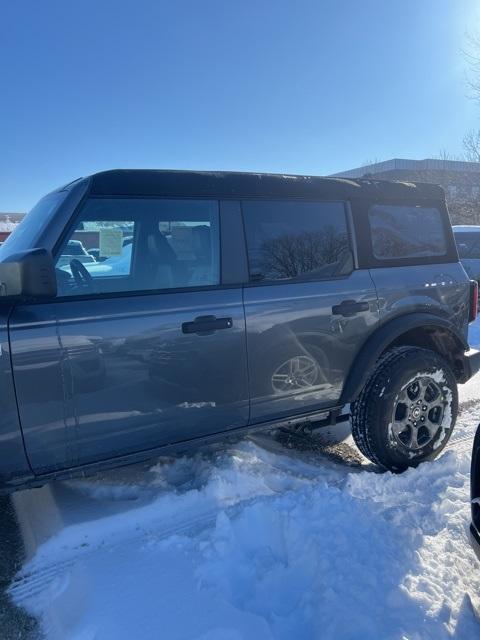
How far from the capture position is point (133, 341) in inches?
96.1

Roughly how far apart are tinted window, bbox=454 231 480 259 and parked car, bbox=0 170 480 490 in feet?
29.4

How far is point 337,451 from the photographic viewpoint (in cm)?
379

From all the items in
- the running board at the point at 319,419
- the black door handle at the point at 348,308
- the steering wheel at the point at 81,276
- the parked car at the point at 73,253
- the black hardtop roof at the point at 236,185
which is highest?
the black hardtop roof at the point at 236,185

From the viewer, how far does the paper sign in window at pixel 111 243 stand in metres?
2.73

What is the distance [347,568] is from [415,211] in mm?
2583

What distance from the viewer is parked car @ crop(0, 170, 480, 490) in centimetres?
229

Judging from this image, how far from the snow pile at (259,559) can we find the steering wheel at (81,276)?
135 cm

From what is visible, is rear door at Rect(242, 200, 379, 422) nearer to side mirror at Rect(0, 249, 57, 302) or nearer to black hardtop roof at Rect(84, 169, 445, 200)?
black hardtop roof at Rect(84, 169, 445, 200)

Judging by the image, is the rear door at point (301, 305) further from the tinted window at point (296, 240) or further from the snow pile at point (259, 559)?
the snow pile at point (259, 559)

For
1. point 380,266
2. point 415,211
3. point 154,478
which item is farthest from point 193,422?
point 415,211

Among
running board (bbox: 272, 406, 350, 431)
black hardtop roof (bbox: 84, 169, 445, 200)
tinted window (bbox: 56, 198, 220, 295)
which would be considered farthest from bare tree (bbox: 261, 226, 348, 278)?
running board (bbox: 272, 406, 350, 431)

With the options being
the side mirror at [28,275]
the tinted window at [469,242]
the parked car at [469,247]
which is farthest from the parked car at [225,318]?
the tinted window at [469,242]

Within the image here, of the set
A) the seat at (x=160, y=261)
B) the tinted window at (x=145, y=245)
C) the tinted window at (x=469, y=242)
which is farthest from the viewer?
the tinted window at (x=469, y=242)

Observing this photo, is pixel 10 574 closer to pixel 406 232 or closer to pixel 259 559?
pixel 259 559
